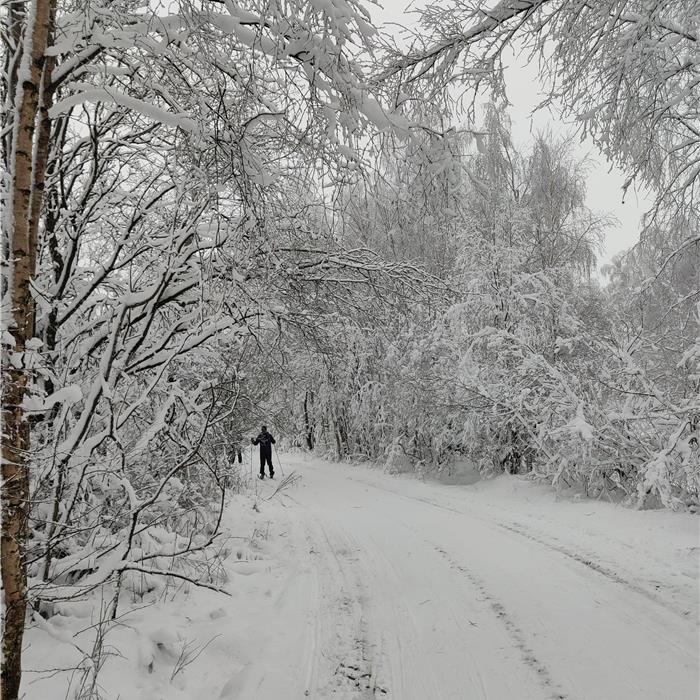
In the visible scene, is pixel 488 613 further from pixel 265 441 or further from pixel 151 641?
pixel 265 441

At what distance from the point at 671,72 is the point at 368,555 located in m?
5.74

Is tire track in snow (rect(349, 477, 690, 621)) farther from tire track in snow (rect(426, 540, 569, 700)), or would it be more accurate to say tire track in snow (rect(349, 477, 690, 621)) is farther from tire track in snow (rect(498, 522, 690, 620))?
tire track in snow (rect(426, 540, 569, 700))

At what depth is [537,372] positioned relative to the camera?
9641 millimetres

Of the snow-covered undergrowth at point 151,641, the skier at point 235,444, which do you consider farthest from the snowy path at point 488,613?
the skier at point 235,444

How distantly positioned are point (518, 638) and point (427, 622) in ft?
2.23

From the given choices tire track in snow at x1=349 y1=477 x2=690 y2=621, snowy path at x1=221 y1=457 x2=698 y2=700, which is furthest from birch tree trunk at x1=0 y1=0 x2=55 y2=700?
tire track in snow at x1=349 y1=477 x2=690 y2=621

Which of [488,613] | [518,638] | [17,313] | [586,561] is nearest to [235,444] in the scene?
[586,561]

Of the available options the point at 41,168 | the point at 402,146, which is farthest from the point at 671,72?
the point at 41,168

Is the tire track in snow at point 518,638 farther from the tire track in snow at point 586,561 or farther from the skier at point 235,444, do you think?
the skier at point 235,444

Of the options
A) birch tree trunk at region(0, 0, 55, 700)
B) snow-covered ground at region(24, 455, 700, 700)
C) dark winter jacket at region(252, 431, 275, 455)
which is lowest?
snow-covered ground at region(24, 455, 700, 700)

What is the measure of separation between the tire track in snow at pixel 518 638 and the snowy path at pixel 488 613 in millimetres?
12

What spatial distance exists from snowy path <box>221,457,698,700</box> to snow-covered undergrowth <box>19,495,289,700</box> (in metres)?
0.18

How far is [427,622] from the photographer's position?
12.8 feet

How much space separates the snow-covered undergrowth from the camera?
2.78m
